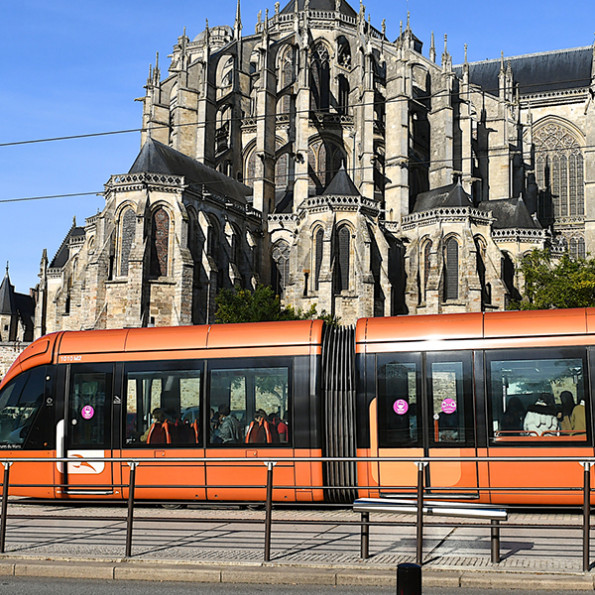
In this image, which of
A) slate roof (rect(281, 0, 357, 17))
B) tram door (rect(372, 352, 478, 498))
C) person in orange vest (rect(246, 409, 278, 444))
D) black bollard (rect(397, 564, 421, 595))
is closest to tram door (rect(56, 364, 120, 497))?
person in orange vest (rect(246, 409, 278, 444))

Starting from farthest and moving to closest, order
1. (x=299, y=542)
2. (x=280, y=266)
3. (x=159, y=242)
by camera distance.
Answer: (x=280, y=266) → (x=159, y=242) → (x=299, y=542)

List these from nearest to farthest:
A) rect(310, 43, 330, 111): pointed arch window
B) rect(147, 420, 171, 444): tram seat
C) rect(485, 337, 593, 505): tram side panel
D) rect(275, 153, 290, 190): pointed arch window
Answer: rect(485, 337, 593, 505): tram side panel
rect(147, 420, 171, 444): tram seat
rect(275, 153, 290, 190): pointed arch window
rect(310, 43, 330, 111): pointed arch window

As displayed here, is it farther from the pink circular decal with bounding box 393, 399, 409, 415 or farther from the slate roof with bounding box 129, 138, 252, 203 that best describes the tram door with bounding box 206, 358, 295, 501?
the slate roof with bounding box 129, 138, 252, 203

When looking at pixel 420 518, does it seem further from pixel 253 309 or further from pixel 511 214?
pixel 511 214

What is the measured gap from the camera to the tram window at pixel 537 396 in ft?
36.0

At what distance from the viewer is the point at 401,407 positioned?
1153cm

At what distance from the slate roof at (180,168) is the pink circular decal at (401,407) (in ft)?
101

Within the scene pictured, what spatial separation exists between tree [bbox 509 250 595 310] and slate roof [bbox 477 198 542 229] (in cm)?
795

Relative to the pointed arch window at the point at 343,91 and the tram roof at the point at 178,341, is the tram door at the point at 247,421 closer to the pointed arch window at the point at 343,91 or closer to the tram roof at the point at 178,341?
the tram roof at the point at 178,341

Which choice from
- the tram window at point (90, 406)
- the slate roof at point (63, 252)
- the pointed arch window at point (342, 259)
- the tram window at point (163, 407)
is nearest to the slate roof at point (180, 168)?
the pointed arch window at point (342, 259)

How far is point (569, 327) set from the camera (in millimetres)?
11258

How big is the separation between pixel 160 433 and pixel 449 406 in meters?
4.54

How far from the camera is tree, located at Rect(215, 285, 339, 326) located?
38719mm

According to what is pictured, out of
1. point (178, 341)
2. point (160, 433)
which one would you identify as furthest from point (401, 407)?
point (160, 433)
